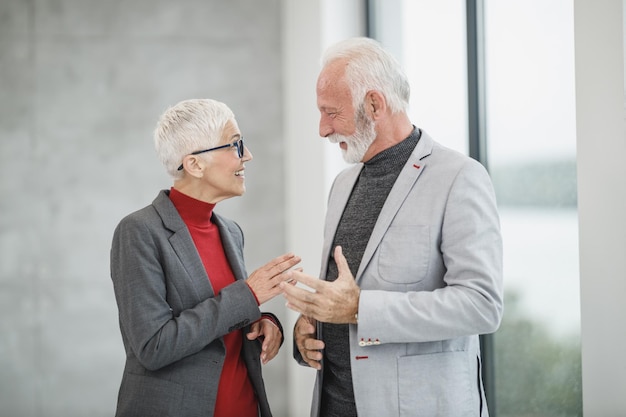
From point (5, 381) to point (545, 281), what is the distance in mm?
3514

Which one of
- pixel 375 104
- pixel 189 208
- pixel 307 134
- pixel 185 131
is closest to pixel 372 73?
pixel 375 104

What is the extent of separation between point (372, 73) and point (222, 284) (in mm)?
833

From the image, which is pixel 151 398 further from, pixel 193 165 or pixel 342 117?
pixel 342 117

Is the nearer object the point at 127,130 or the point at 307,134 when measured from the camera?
the point at 307,134

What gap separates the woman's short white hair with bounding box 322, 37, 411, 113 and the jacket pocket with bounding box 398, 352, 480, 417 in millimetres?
770

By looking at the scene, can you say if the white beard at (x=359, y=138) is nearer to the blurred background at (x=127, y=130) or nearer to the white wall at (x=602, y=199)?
the white wall at (x=602, y=199)

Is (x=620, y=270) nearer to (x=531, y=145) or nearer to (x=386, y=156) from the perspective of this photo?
(x=386, y=156)

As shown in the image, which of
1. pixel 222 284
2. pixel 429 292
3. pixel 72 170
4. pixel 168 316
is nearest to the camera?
pixel 429 292

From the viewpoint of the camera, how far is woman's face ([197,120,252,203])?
2020 mm

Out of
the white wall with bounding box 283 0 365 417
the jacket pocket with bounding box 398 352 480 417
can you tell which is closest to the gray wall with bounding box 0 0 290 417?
the white wall with bounding box 283 0 365 417

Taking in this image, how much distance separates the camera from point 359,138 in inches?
75.9

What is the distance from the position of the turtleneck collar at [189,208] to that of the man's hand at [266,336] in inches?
15.6

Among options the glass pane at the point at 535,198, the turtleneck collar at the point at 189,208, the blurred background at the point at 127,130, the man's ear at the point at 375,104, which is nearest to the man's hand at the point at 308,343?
the turtleneck collar at the point at 189,208

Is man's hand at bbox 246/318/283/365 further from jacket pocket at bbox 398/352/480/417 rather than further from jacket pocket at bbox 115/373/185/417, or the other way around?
jacket pocket at bbox 398/352/480/417
